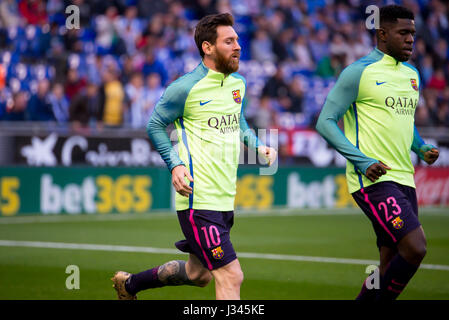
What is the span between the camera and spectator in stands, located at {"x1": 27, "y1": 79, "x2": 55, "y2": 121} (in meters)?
15.9

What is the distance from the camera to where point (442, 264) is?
10297 millimetres

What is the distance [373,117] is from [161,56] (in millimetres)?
13499

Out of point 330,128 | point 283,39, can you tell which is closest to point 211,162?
point 330,128

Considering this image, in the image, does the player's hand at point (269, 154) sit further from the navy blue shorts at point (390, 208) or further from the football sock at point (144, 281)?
the football sock at point (144, 281)

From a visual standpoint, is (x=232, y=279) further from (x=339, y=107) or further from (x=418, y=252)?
(x=339, y=107)

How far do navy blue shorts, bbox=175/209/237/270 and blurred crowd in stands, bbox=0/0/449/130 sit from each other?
10531 mm

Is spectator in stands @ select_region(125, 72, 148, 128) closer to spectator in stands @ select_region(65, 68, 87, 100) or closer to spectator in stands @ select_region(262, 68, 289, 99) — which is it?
spectator in stands @ select_region(65, 68, 87, 100)

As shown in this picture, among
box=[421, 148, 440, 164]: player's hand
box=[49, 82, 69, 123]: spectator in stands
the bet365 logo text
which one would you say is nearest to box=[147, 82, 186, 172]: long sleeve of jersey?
box=[421, 148, 440, 164]: player's hand

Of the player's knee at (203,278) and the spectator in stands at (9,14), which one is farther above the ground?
A: the spectator in stands at (9,14)

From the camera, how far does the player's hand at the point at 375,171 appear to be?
6.11 meters

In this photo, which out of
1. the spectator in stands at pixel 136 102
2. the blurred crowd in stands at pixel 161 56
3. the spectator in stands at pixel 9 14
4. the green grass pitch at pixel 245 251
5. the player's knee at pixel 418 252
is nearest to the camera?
the player's knee at pixel 418 252

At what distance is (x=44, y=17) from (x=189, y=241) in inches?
564

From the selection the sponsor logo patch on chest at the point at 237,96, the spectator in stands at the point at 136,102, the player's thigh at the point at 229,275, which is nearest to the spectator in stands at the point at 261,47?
the spectator in stands at the point at 136,102

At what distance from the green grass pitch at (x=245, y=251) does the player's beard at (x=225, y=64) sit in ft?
9.19
